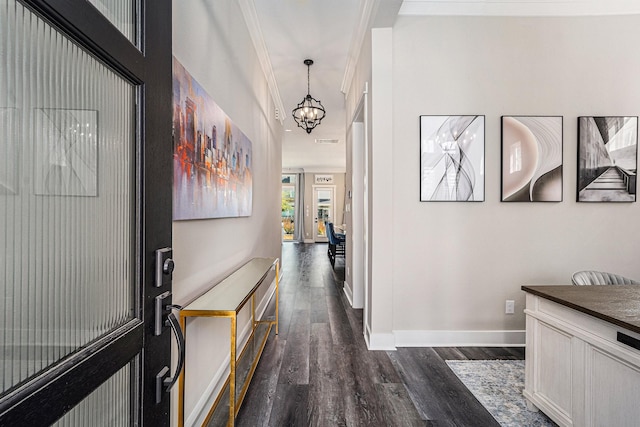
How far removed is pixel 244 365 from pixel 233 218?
3.64 ft


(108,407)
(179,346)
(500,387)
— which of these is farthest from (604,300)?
(108,407)

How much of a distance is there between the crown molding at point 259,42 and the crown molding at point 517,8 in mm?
1329

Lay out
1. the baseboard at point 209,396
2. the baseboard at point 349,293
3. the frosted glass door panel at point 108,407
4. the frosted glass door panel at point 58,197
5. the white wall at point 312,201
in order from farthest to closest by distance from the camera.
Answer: the white wall at point 312,201 < the baseboard at point 349,293 < the baseboard at point 209,396 < the frosted glass door panel at point 108,407 < the frosted glass door panel at point 58,197

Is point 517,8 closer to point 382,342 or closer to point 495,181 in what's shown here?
point 495,181

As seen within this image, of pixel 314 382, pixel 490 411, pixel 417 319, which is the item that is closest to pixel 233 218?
pixel 314 382

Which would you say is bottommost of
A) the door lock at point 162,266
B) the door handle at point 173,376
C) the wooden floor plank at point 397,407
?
Result: the wooden floor plank at point 397,407

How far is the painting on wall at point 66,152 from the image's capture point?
0.49 meters

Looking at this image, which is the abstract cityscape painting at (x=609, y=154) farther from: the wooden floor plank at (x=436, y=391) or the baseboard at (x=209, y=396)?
the baseboard at (x=209, y=396)

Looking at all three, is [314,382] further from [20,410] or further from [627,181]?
[627,181]

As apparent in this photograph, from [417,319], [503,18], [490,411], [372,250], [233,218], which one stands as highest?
[503,18]

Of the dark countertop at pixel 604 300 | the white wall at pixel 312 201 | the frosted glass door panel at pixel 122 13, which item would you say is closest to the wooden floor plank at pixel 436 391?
the dark countertop at pixel 604 300

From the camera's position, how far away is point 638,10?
2629 millimetres

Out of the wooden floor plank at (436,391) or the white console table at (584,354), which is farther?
the wooden floor plank at (436,391)

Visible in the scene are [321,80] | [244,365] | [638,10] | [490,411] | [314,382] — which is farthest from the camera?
[321,80]
